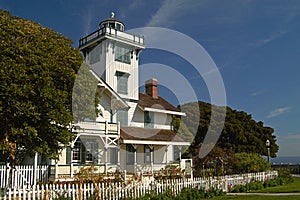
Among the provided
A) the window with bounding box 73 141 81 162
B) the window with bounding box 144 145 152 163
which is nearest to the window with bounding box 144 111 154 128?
the window with bounding box 144 145 152 163

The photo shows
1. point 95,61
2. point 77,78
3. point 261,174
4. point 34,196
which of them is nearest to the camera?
point 34,196

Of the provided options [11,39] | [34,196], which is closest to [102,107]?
[11,39]

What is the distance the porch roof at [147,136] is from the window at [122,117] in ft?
1.93

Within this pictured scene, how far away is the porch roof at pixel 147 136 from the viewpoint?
2306 cm

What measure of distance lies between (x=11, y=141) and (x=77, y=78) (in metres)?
4.28

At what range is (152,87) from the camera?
1209 inches

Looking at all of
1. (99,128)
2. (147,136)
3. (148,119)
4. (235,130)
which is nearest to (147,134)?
(147,136)

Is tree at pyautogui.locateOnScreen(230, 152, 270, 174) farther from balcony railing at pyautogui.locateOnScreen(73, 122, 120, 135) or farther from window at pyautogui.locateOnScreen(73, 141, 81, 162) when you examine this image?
window at pyautogui.locateOnScreen(73, 141, 81, 162)

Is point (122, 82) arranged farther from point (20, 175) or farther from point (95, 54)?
point (20, 175)

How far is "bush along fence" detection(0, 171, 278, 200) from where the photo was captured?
34.8 ft

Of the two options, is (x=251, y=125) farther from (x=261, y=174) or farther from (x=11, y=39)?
(x=11, y=39)

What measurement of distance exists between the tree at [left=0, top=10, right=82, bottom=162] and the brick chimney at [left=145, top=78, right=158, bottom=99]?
56.1 feet

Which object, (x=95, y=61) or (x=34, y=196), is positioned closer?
(x=34, y=196)

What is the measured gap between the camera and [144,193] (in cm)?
1251
